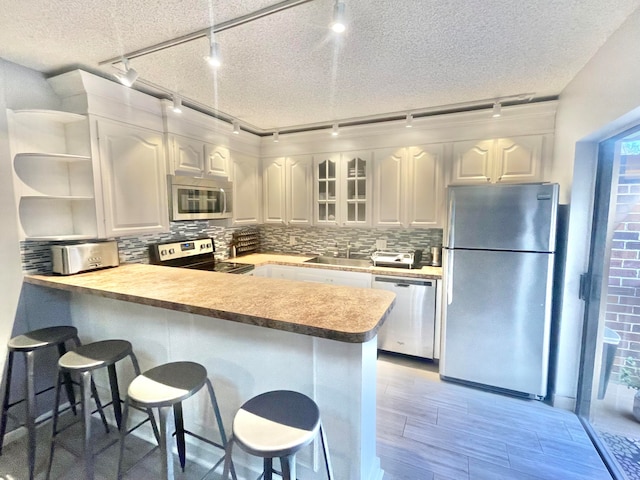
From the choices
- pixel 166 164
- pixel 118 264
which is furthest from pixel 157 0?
pixel 118 264

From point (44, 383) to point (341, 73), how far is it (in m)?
3.06

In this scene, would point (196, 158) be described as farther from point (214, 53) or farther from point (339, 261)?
point (339, 261)

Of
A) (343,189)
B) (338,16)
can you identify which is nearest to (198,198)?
(343,189)

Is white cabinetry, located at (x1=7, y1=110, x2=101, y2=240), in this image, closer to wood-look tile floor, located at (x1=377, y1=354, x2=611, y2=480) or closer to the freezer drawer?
wood-look tile floor, located at (x1=377, y1=354, x2=611, y2=480)

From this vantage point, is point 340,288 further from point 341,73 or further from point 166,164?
point 166,164

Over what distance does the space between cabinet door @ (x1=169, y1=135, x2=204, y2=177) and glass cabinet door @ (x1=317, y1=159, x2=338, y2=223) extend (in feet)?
4.40

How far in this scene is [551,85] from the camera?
7.47ft

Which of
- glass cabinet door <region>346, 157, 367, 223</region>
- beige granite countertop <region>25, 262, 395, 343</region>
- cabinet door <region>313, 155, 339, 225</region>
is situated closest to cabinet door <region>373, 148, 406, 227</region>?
glass cabinet door <region>346, 157, 367, 223</region>

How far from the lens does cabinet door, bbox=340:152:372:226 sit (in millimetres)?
3342

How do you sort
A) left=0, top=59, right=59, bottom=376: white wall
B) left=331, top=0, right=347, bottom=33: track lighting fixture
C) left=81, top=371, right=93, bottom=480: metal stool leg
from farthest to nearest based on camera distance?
left=0, top=59, right=59, bottom=376: white wall → left=81, top=371, right=93, bottom=480: metal stool leg → left=331, top=0, right=347, bottom=33: track lighting fixture

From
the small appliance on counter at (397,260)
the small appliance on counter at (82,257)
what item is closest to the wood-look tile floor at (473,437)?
the small appliance on counter at (397,260)

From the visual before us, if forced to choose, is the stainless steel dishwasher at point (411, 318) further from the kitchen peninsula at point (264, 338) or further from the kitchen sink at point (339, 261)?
the kitchen peninsula at point (264, 338)

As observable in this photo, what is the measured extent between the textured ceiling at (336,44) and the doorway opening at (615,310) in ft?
→ 2.28

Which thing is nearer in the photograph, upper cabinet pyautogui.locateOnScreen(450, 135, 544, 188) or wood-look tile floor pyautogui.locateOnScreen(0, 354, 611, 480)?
wood-look tile floor pyautogui.locateOnScreen(0, 354, 611, 480)
